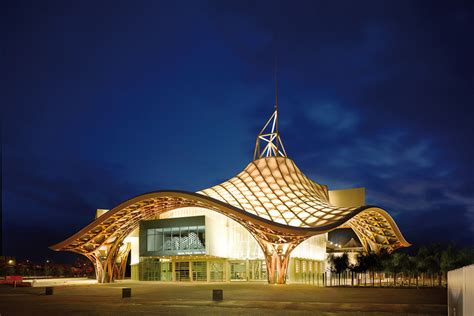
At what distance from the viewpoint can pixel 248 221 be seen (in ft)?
128

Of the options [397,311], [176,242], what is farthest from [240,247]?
[397,311]

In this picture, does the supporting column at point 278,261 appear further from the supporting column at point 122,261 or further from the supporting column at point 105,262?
the supporting column at point 122,261

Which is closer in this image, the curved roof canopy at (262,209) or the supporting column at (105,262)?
the curved roof canopy at (262,209)

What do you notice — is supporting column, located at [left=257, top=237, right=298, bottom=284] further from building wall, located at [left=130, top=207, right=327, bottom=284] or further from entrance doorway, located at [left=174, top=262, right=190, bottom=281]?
entrance doorway, located at [left=174, top=262, right=190, bottom=281]

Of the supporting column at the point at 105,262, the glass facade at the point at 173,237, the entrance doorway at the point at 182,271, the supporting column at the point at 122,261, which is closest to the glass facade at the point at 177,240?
the glass facade at the point at 173,237

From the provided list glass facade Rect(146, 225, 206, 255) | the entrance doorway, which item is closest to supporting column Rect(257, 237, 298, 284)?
glass facade Rect(146, 225, 206, 255)

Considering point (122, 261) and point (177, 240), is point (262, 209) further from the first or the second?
point (122, 261)

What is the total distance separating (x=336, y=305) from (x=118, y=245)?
110 feet

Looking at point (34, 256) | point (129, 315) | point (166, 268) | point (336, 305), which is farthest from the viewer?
point (34, 256)

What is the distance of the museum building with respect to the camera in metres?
40.9

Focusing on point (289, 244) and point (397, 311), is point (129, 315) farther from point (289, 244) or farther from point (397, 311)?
point (289, 244)

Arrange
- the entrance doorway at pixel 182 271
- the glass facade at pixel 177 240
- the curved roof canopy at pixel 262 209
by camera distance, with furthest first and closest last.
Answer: the entrance doorway at pixel 182 271 < the glass facade at pixel 177 240 < the curved roof canopy at pixel 262 209

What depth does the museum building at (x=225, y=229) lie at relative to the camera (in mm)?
40875

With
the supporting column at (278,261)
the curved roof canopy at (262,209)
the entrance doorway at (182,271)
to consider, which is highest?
the curved roof canopy at (262,209)
